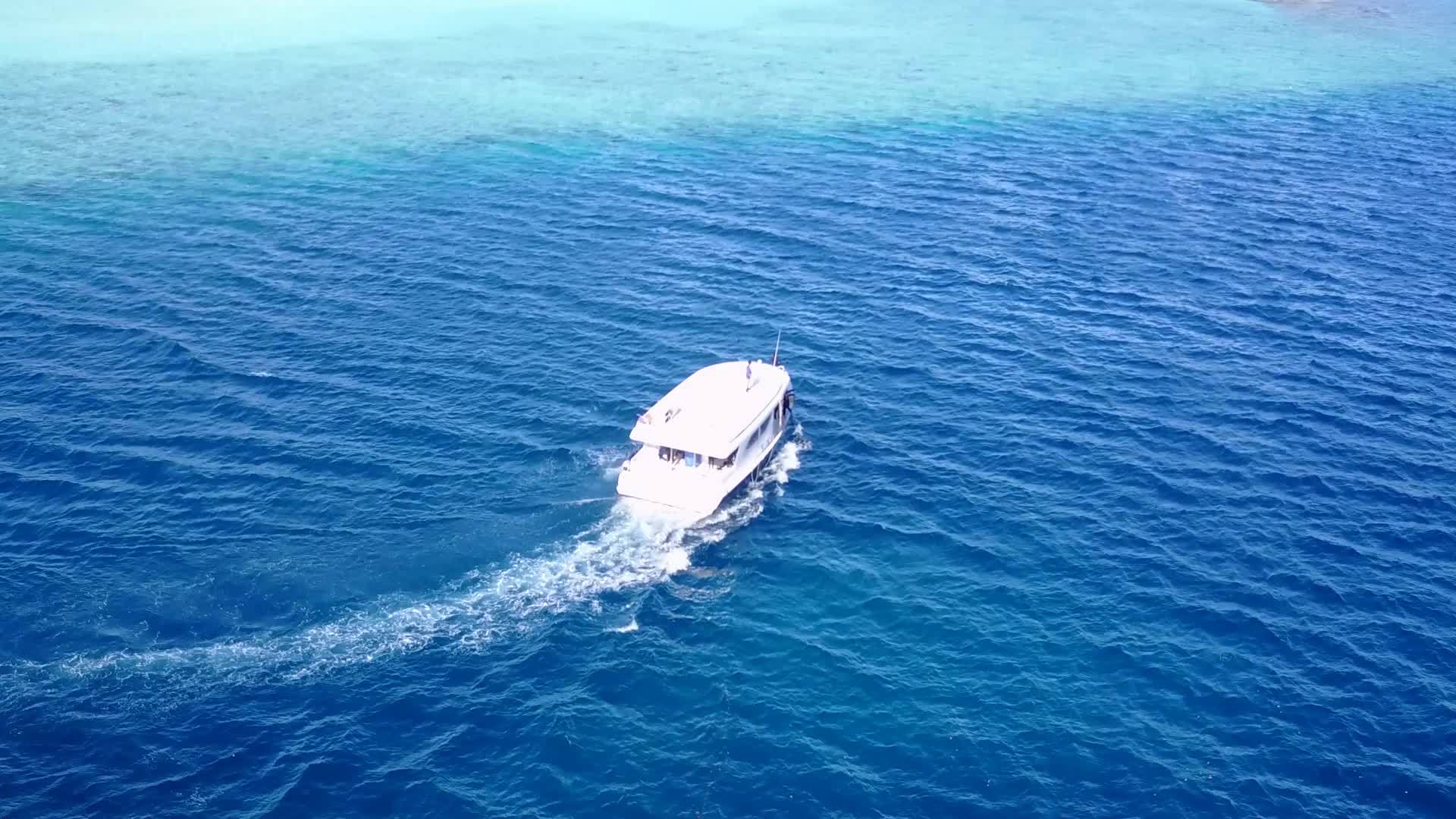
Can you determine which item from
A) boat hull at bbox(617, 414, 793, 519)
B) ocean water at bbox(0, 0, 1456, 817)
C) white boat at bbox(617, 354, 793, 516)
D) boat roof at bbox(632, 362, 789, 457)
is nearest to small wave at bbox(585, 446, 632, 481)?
ocean water at bbox(0, 0, 1456, 817)

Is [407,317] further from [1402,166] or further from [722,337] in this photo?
[1402,166]

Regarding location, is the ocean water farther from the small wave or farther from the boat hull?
the boat hull

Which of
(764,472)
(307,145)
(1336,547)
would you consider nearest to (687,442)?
(764,472)

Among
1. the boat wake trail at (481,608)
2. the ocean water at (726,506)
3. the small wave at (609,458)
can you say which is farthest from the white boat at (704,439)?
the ocean water at (726,506)

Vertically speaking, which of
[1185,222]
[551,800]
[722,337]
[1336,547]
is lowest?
[551,800]

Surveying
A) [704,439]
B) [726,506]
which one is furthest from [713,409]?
[726,506]

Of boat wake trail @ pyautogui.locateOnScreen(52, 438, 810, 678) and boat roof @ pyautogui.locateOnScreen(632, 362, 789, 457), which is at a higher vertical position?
boat roof @ pyautogui.locateOnScreen(632, 362, 789, 457)
